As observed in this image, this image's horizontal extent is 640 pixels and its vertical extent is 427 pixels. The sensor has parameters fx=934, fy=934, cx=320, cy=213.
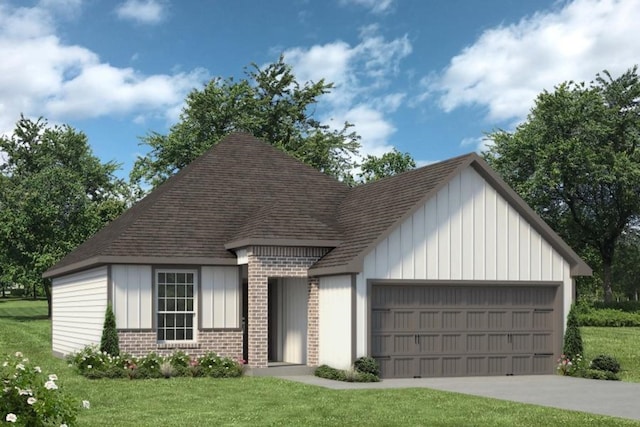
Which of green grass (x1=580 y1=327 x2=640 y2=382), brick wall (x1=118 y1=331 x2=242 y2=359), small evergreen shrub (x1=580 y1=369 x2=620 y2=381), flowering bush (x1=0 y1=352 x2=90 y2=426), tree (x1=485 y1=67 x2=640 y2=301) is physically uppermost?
tree (x1=485 y1=67 x2=640 y2=301)

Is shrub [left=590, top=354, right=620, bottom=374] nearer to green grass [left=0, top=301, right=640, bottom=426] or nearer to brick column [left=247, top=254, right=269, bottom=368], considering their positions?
green grass [left=0, top=301, right=640, bottom=426]

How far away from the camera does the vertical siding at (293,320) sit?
2636 centimetres

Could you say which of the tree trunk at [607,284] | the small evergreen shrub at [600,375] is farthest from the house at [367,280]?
the tree trunk at [607,284]

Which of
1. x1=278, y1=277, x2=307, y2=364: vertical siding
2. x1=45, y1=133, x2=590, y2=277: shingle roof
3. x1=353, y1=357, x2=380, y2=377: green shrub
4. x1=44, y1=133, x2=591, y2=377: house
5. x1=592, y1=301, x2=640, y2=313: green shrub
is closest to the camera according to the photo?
x1=353, y1=357, x2=380, y2=377: green shrub

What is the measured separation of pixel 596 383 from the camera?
2252 cm

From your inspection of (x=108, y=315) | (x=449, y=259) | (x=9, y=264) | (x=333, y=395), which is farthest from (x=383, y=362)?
(x=9, y=264)

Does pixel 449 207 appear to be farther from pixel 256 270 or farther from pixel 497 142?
pixel 497 142

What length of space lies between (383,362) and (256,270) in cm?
413

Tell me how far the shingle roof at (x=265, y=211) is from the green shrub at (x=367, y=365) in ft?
7.30

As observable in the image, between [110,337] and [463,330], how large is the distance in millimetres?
9347

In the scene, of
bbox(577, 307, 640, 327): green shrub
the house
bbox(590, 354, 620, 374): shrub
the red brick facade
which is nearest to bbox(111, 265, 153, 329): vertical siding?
the house

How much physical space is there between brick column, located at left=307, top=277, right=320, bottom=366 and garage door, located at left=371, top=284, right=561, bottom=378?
2.22 meters

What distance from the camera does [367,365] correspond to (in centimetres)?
2267

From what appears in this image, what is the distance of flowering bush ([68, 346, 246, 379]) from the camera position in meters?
23.5
